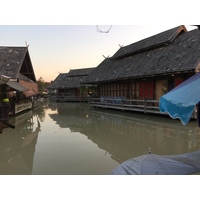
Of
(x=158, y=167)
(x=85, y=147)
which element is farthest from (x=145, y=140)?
(x=158, y=167)

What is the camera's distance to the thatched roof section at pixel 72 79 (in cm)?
3447

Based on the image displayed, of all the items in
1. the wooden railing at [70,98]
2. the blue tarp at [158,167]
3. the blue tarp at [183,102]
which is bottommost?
the wooden railing at [70,98]

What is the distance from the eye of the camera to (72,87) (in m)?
33.5

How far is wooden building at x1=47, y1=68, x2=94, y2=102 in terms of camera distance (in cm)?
3174

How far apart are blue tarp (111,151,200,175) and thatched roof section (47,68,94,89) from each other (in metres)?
30.1

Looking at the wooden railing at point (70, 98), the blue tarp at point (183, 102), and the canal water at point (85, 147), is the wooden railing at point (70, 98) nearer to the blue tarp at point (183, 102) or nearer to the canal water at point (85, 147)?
the canal water at point (85, 147)

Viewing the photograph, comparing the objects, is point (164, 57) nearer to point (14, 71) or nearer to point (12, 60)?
point (14, 71)

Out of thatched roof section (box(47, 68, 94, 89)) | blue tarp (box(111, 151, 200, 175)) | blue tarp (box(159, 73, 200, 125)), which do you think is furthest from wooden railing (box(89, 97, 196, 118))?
thatched roof section (box(47, 68, 94, 89))

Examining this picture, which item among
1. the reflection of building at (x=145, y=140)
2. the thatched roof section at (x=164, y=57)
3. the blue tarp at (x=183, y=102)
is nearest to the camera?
the blue tarp at (x=183, y=102)

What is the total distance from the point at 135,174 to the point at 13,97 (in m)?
17.0

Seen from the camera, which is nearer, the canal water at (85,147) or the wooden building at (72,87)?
the canal water at (85,147)

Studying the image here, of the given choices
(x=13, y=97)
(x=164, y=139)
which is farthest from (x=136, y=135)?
(x=13, y=97)

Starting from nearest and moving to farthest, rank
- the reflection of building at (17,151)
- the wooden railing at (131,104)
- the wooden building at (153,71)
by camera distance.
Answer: the reflection of building at (17,151)
the wooden building at (153,71)
the wooden railing at (131,104)

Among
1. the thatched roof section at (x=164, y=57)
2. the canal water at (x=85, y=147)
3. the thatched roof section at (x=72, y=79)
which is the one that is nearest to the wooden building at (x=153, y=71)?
the thatched roof section at (x=164, y=57)
